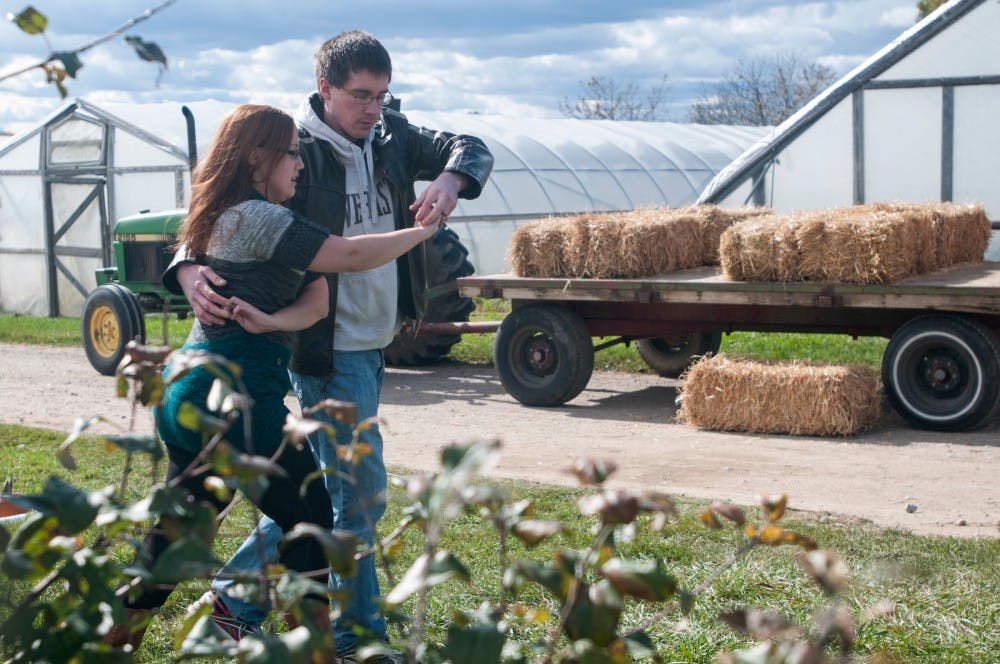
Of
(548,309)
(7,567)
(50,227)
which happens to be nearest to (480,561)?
(7,567)

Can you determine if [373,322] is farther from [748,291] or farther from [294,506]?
[748,291]

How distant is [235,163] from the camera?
3596mm

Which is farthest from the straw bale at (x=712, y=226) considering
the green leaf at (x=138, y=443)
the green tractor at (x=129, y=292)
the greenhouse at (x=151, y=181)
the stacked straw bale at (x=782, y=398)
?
the green leaf at (x=138, y=443)

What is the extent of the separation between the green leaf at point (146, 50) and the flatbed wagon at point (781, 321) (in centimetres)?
755

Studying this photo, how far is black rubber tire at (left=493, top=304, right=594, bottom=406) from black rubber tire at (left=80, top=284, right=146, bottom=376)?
15.2 ft

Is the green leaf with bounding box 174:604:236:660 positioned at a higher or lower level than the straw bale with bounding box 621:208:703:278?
lower

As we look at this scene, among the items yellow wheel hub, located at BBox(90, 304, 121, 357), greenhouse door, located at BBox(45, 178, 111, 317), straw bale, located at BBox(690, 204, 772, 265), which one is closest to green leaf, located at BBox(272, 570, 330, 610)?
straw bale, located at BBox(690, 204, 772, 265)

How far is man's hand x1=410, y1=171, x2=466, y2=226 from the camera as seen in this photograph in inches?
154

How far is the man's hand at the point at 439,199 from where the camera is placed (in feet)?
12.9

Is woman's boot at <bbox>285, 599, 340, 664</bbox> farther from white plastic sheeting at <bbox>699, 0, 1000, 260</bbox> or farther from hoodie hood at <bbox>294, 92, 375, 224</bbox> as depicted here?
white plastic sheeting at <bbox>699, 0, 1000, 260</bbox>

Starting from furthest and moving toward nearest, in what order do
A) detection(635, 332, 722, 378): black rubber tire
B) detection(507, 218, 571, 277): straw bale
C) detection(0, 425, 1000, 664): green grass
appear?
detection(635, 332, 722, 378): black rubber tire
detection(507, 218, 571, 277): straw bale
detection(0, 425, 1000, 664): green grass

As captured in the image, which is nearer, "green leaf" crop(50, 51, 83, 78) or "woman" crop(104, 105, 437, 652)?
"green leaf" crop(50, 51, 83, 78)

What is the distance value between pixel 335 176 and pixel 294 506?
1.11m

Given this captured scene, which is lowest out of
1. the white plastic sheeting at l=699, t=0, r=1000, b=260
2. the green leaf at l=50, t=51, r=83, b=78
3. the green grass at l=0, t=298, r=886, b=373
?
the green grass at l=0, t=298, r=886, b=373
